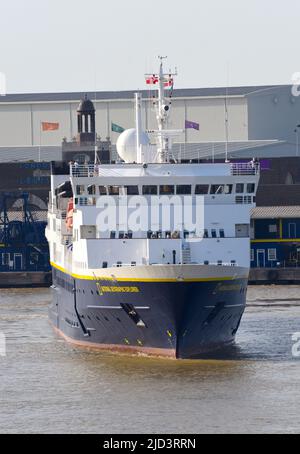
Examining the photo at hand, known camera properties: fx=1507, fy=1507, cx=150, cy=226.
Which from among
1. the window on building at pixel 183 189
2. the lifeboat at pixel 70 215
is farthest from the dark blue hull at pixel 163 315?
the lifeboat at pixel 70 215

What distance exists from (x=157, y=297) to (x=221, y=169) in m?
7.76

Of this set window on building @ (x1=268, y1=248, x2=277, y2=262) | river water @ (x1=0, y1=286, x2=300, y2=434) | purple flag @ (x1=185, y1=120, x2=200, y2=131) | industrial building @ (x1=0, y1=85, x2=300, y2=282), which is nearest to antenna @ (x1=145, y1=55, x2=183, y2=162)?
river water @ (x1=0, y1=286, x2=300, y2=434)

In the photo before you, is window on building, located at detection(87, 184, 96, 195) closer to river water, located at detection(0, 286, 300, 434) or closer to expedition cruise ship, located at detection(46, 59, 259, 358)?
expedition cruise ship, located at detection(46, 59, 259, 358)

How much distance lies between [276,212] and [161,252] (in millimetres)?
51113

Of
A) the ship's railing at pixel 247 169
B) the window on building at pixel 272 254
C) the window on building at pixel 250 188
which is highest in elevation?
the ship's railing at pixel 247 169

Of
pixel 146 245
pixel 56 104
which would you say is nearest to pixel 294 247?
pixel 56 104

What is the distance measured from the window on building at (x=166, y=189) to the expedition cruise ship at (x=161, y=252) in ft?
0.13

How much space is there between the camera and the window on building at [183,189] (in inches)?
2346

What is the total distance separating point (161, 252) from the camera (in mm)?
57406

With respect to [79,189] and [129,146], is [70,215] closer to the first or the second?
[129,146]

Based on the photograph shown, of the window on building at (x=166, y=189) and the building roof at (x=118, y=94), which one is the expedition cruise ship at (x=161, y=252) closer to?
the window on building at (x=166, y=189)

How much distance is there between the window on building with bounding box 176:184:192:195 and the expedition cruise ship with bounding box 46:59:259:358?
79 mm

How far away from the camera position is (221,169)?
2383 inches

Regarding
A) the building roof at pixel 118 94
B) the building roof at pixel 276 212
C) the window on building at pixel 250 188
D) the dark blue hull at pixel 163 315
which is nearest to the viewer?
the dark blue hull at pixel 163 315
